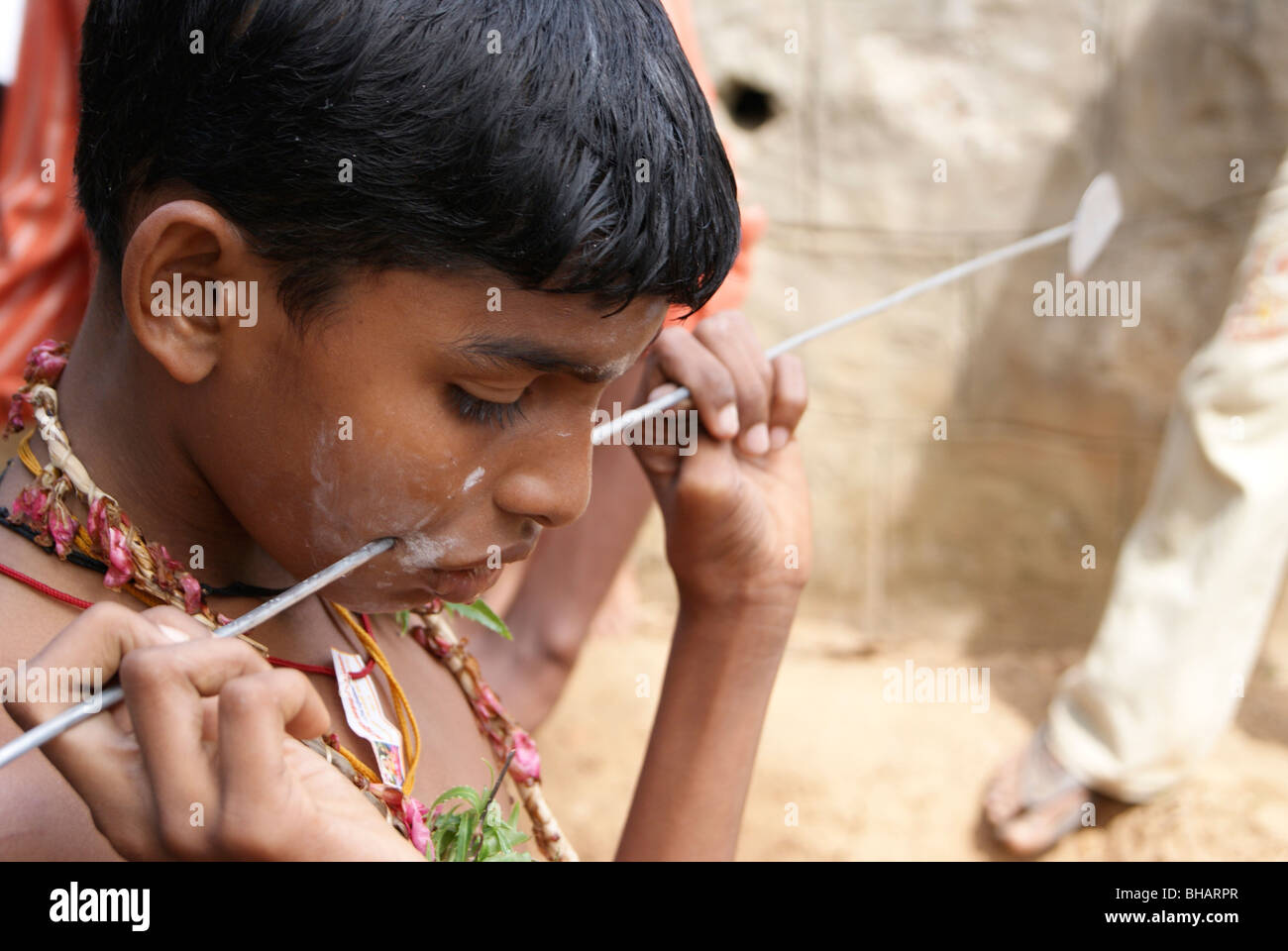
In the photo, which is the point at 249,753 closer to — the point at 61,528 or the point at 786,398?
the point at 61,528

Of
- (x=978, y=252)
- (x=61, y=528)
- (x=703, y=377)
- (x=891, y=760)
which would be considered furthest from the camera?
(x=978, y=252)

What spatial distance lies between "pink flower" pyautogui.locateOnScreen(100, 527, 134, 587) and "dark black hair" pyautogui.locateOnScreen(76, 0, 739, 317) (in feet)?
0.72

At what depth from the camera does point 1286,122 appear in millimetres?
3066

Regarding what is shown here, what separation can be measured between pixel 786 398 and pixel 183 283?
2.21ft

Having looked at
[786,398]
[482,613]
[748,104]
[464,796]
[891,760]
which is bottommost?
[891,760]

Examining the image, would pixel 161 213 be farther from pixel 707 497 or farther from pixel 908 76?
pixel 908 76

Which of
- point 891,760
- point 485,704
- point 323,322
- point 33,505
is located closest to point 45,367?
point 33,505

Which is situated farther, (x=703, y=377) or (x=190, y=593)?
(x=703, y=377)

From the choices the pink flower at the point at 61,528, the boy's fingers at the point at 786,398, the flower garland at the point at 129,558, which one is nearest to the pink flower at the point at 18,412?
the flower garland at the point at 129,558

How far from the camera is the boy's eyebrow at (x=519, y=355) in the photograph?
2.93 ft

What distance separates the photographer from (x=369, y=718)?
1.11 m

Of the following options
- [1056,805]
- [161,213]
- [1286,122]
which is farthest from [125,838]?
[1286,122]

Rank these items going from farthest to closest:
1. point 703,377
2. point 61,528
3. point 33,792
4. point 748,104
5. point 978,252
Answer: point 748,104 → point 978,252 → point 703,377 → point 61,528 → point 33,792

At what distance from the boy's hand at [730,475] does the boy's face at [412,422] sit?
1.07 feet
